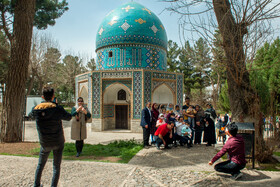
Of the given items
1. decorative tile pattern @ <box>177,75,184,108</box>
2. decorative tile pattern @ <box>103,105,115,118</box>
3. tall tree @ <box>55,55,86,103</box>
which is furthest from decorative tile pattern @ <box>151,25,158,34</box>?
tall tree @ <box>55,55,86,103</box>

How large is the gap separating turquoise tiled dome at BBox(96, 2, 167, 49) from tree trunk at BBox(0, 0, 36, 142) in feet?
24.5

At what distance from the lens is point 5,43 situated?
2155 centimetres

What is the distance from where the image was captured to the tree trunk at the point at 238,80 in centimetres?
519

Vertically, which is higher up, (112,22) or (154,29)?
(112,22)

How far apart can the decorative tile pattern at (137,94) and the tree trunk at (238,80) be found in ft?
26.0

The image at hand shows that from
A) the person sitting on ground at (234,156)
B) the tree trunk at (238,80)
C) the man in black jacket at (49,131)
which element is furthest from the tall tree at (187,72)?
the man in black jacket at (49,131)

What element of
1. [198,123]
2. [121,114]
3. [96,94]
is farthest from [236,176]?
[121,114]

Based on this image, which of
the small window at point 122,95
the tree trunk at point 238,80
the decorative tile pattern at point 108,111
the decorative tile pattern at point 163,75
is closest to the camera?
the tree trunk at point 238,80

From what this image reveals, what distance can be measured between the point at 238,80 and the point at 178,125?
2878 millimetres

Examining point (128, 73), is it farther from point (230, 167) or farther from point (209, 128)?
point (230, 167)

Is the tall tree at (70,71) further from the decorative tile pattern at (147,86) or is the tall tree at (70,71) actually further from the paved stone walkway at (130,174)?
the paved stone walkway at (130,174)

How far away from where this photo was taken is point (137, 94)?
1330 cm

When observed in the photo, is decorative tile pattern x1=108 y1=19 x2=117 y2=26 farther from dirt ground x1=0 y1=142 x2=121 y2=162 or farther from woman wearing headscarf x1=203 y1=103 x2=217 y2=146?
dirt ground x1=0 y1=142 x2=121 y2=162

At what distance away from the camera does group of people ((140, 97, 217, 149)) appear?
7.33 m
